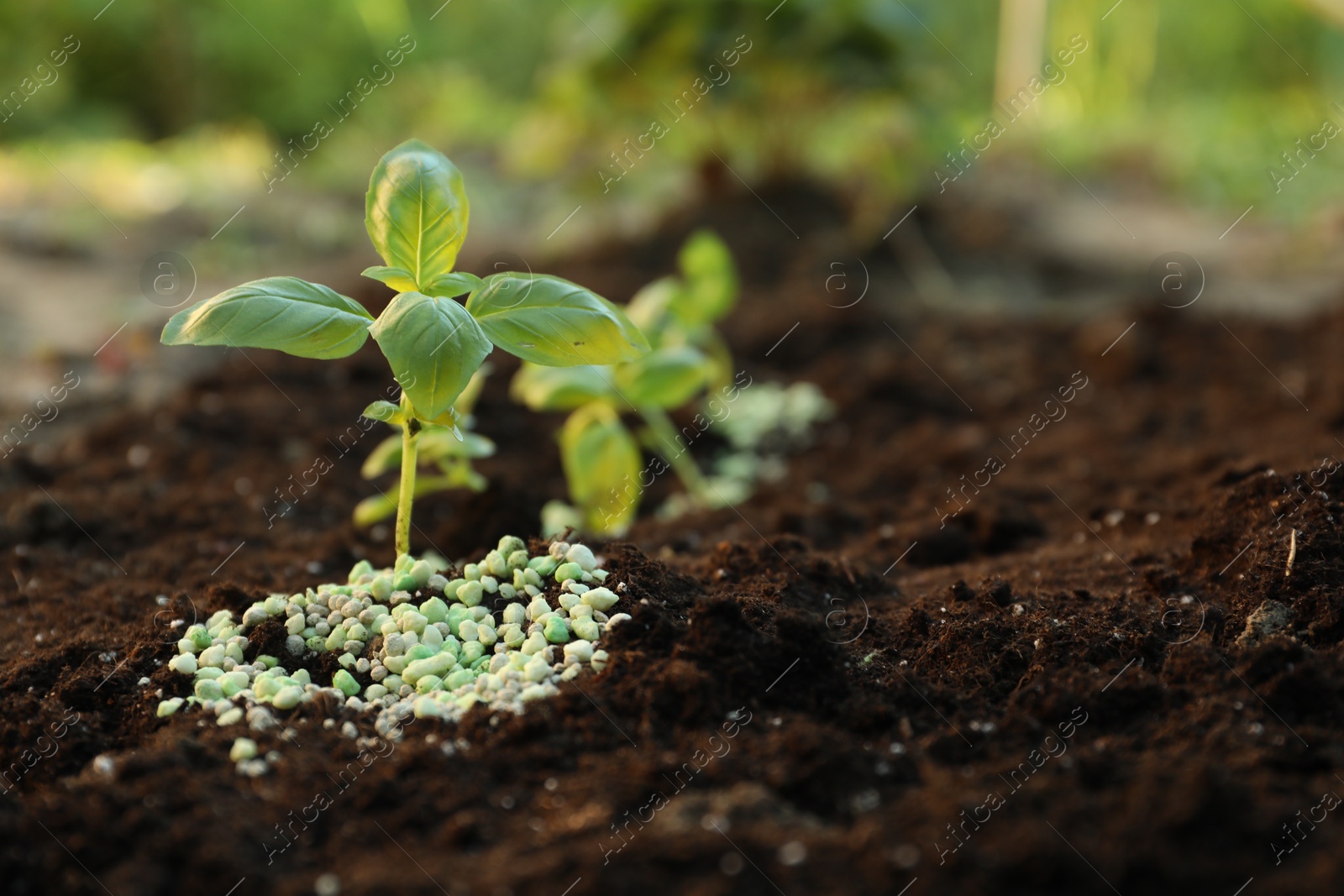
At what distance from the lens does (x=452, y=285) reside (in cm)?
160

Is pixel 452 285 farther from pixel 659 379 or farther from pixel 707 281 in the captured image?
pixel 707 281

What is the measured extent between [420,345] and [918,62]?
3984 millimetres

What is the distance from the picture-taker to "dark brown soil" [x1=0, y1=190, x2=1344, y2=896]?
3.62ft

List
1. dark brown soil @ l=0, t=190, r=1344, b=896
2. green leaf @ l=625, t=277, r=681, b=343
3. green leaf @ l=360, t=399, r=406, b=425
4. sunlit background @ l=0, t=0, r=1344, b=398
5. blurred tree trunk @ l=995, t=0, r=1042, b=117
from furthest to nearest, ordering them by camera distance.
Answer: blurred tree trunk @ l=995, t=0, r=1042, b=117
sunlit background @ l=0, t=0, r=1344, b=398
green leaf @ l=625, t=277, r=681, b=343
green leaf @ l=360, t=399, r=406, b=425
dark brown soil @ l=0, t=190, r=1344, b=896

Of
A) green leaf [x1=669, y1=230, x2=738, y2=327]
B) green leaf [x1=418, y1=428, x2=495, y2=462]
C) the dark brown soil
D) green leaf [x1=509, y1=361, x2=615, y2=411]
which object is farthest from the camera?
green leaf [x1=669, y1=230, x2=738, y2=327]

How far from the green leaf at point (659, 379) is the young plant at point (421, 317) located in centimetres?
75

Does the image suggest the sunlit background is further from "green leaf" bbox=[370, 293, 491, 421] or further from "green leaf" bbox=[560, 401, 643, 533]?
"green leaf" bbox=[370, 293, 491, 421]

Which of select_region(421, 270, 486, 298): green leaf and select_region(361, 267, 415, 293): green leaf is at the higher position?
select_region(361, 267, 415, 293): green leaf

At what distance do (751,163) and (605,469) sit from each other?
3.57 m

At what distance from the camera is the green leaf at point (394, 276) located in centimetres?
155

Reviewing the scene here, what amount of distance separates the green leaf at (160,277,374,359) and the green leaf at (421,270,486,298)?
106 millimetres

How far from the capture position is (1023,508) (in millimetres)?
2494

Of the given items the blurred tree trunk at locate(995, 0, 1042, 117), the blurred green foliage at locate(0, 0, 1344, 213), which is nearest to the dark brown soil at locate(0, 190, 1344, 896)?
the blurred green foliage at locate(0, 0, 1344, 213)

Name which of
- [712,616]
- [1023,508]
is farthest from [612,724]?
[1023,508]
